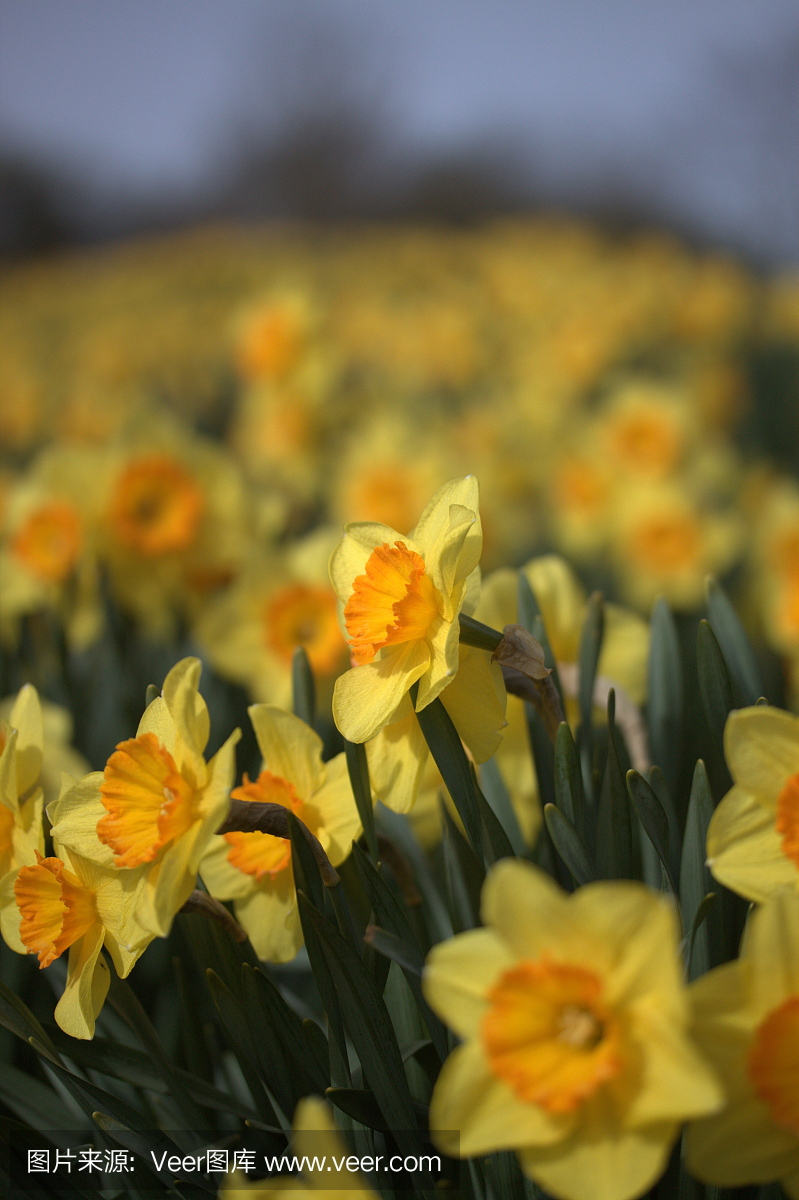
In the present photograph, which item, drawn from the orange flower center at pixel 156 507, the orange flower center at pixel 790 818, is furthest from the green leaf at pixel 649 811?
the orange flower center at pixel 156 507

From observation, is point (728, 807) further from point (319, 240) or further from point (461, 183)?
point (461, 183)

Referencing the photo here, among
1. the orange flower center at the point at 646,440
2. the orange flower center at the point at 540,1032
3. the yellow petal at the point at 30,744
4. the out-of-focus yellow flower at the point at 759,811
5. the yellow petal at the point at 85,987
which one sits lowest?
the yellow petal at the point at 85,987

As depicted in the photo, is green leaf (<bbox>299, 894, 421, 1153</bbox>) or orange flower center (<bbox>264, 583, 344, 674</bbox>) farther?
orange flower center (<bbox>264, 583, 344, 674</bbox>)

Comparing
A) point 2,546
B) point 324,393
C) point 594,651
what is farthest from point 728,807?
point 324,393

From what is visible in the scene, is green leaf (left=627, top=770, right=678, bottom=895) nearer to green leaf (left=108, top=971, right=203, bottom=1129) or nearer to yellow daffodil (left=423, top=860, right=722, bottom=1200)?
yellow daffodil (left=423, top=860, right=722, bottom=1200)

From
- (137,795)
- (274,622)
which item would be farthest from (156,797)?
(274,622)

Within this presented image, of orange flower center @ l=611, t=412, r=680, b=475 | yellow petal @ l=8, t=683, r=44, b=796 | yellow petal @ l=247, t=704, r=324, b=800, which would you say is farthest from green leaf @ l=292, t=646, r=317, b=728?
orange flower center @ l=611, t=412, r=680, b=475

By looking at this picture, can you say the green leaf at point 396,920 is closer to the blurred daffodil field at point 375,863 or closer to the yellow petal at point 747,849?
the blurred daffodil field at point 375,863

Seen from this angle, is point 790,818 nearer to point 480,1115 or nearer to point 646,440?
point 480,1115
